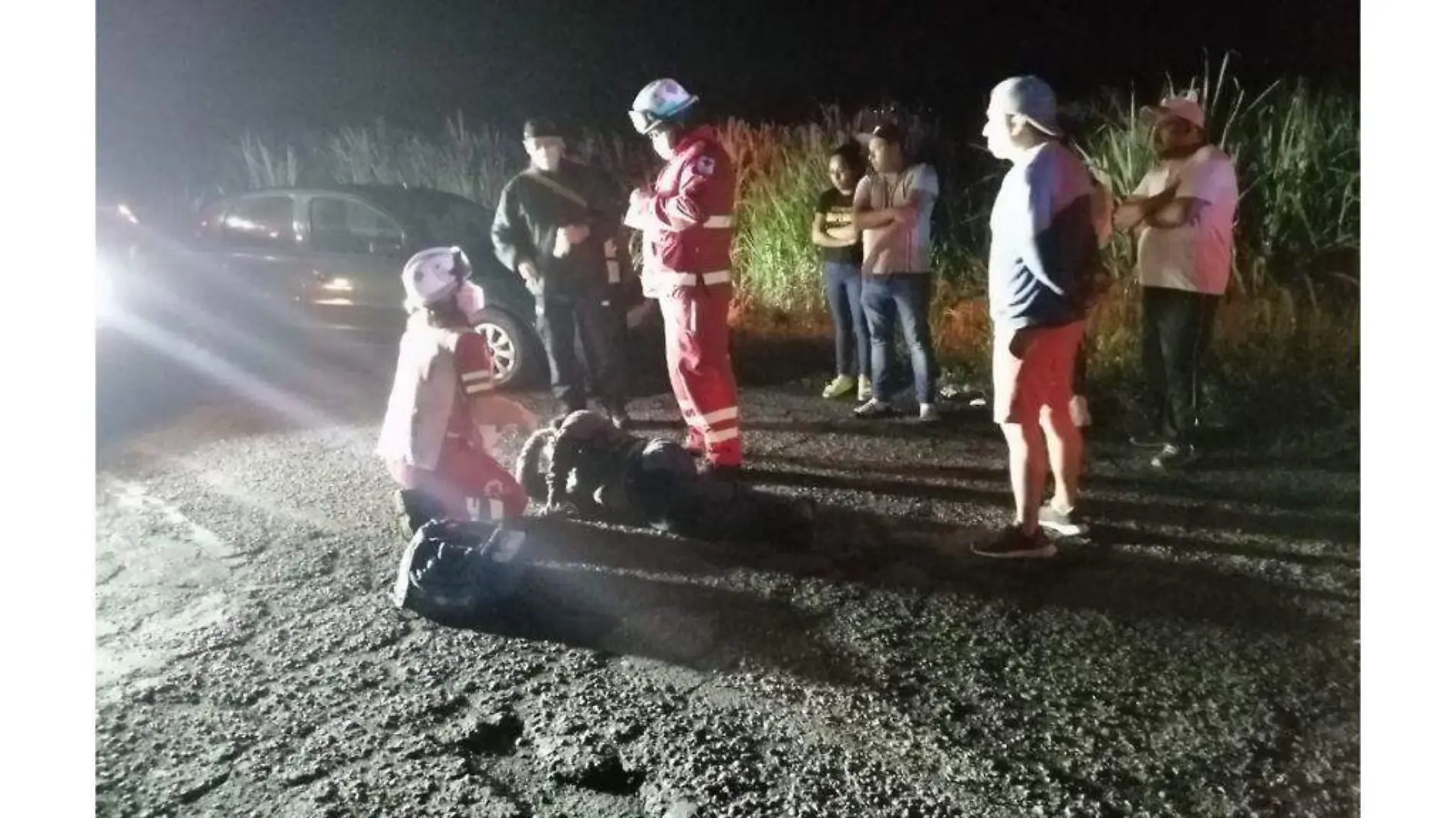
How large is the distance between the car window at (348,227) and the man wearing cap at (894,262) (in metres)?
1.67

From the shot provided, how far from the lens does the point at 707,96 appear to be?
3334 mm

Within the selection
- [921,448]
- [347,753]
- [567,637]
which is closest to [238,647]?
[347,753]

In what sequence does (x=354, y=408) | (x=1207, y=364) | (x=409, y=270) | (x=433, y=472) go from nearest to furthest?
(x=409, y=270) → (x=433, y=472) → (x=1207, y=364) → (x=354, y=408)

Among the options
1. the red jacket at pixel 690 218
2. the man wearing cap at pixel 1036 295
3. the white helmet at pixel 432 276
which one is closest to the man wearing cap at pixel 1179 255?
the man wearing cap at pixel 1036 295

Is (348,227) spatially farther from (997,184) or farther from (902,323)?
(997,184)

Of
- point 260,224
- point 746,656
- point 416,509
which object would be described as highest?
point 260,224

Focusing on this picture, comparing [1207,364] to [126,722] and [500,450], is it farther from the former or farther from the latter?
[126,722]

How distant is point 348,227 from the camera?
3891 millimetres

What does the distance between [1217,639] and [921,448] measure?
149cm

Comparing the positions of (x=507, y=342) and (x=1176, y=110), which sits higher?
(x=1176, y=110)

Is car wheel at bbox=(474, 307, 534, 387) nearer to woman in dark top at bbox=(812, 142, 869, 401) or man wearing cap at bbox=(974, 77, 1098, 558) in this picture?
woman in dark top at bbox=(812, 142, 869, 401)

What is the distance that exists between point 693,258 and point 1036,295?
46.6 inches

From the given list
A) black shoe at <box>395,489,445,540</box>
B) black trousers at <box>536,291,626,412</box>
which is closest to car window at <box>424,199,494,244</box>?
black trousers at <box>536,291,626,412</box>

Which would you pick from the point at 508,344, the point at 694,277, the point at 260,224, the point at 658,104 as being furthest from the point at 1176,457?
the point at 260,224
